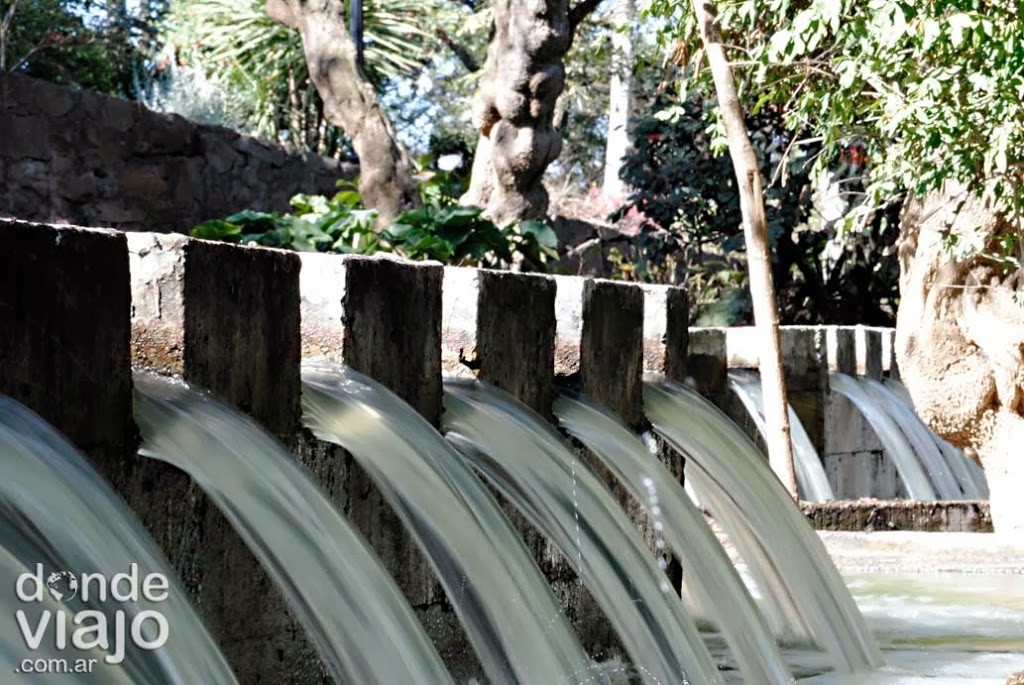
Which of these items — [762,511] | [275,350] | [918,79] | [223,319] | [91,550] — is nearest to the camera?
[91,550]

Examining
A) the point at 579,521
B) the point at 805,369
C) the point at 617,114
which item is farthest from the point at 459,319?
the point at 617,114

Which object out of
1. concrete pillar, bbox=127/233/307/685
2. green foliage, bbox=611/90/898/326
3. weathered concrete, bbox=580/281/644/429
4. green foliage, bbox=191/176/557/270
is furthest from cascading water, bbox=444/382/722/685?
green foliage, bbox=611/90/898/326

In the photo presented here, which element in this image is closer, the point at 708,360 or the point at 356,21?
the point at 708,360

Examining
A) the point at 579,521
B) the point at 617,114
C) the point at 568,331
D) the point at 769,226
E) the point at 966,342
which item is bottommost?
the point at 579,521

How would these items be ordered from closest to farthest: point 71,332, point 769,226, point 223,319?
point 71,332 → point 223,319 → point 769,226

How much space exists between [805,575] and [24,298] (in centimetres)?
269

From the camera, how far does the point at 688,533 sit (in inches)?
174

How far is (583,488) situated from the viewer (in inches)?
154

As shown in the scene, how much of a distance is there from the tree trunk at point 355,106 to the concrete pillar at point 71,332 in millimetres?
7417

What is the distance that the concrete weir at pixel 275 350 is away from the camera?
258 cm

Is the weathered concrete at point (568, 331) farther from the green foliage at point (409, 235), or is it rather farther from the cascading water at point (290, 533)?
the green foliage at point (409, 235)

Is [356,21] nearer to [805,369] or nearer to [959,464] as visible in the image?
[805,369]

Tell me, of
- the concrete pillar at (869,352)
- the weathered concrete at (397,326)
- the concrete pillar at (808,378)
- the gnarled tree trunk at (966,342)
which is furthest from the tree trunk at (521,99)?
the weathered concrete at (397,326)

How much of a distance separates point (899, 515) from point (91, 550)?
4.99m
